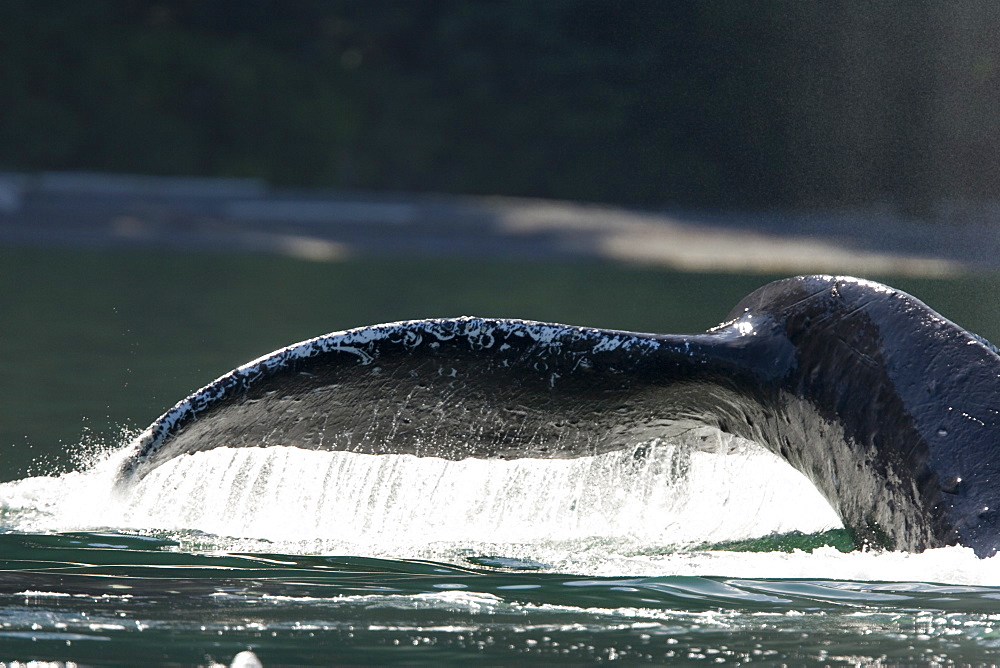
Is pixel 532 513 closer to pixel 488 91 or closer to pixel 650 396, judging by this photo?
pixel 650 396

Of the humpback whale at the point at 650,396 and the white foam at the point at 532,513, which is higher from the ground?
the humpback whale at the point at 650,396

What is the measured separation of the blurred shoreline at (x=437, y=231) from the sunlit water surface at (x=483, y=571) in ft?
75.7

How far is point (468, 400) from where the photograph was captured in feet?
21.2

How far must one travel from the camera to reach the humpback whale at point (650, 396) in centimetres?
626

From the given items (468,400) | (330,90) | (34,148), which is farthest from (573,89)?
(468,400)

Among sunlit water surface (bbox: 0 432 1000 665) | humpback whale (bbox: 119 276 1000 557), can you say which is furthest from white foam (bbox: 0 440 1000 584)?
humpback whale (bbox: 119 276 1000 557)

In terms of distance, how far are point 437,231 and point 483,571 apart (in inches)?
1121

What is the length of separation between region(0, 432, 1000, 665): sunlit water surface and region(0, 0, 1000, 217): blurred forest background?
3267 centimetres

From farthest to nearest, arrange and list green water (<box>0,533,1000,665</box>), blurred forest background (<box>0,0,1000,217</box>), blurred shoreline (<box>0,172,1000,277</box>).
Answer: blurred forest background (<box>0,0,1000,217</box>)
blurred shoreline (<box>0,172,1000,277</box>)
green water (<box>0,533,1000,665</box>)

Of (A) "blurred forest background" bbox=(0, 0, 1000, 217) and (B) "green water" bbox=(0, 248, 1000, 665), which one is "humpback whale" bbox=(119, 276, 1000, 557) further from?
(A) "blurred forest background" bbox=(0, 0, 1000, 217)

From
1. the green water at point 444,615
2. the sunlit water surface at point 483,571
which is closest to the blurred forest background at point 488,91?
the sunlit water surface at point 483,571

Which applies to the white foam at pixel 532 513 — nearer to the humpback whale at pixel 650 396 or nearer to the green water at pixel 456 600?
the green water at pixel 456 600

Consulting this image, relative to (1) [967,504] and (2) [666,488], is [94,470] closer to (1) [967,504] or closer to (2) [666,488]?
(2) [666,488]

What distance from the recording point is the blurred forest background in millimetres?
40188
